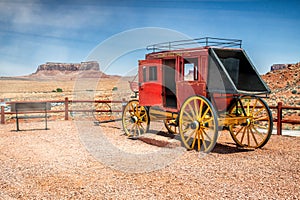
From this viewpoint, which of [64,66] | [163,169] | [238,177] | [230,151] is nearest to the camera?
[238,177]

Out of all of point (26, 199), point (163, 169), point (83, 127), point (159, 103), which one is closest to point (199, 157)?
point (163, 169)

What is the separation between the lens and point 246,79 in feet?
26.3

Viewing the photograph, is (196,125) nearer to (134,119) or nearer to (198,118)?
(198,118)

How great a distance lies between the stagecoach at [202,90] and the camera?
23.6 feet

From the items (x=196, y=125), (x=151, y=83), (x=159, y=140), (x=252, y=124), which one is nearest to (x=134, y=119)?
(x=159, y=140)

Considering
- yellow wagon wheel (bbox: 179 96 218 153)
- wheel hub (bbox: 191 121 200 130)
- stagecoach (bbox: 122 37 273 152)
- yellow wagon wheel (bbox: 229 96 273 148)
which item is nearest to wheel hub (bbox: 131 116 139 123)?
stagecoach (bbox: 122 37 273 152)

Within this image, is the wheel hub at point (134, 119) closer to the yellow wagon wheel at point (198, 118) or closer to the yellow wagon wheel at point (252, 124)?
the yellow wagon wheel at point (198, 118)

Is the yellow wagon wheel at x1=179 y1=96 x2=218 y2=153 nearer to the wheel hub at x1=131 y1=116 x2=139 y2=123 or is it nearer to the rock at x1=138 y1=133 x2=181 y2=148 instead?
the rock at x1=138 y1=133 x2=181 y2=148

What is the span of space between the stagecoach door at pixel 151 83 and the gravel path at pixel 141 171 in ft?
4.32

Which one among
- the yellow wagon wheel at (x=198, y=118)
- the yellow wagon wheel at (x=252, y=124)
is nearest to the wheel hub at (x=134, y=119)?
the yellow wagon wheel at (x=198, y=118)

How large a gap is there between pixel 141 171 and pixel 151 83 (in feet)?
11.7

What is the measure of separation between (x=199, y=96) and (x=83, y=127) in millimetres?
6465

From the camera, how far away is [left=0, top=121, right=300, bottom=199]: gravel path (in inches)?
188

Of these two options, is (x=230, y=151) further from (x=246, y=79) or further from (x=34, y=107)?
(x=34, y=107)
